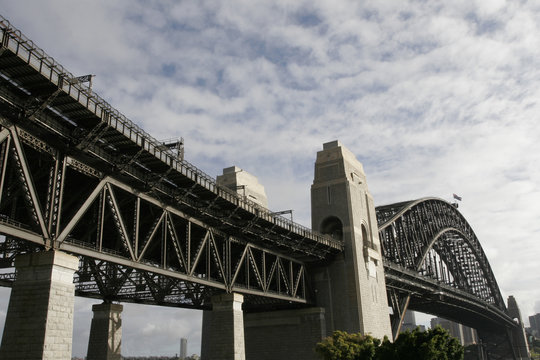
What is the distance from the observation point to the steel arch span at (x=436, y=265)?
326ft

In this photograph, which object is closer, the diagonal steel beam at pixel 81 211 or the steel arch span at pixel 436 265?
the diagonal steel beam at pixel 81 211

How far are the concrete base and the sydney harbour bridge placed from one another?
261mm

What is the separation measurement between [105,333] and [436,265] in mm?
86072

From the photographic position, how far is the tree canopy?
157 feet

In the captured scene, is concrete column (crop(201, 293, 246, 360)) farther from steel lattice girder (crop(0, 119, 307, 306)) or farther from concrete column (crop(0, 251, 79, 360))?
concrete column (crop(0, 251, 79, 360))

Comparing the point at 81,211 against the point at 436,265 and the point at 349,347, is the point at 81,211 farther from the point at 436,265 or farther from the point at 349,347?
the point at 436,265

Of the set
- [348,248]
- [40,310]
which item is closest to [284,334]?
[348,248]

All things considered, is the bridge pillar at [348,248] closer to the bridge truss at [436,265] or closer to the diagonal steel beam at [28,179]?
the bridge truss at [436,265]

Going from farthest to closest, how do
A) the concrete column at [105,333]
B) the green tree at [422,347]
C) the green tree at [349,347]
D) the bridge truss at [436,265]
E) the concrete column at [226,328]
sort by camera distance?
the bridge truss at [436,265], the green tree at [349,347], the concrete column at [105,333], the concrete column at [226,328], the green tree at [422,347]

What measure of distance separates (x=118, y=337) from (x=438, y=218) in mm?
99758

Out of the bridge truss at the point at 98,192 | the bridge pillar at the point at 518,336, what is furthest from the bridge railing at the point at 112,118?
→ the bridge pillar at the point at 518,336

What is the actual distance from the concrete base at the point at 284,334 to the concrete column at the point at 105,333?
990 inches

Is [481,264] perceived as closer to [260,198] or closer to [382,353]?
[260,198]

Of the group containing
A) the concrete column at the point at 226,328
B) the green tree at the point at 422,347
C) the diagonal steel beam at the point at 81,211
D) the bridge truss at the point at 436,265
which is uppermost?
the bridge truss at the point at 436,265
